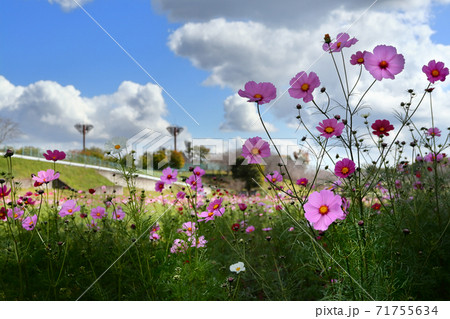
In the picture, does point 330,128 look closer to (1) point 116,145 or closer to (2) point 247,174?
(1) point 116,145

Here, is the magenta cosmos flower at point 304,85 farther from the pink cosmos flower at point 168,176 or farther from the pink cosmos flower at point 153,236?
the pink cosmos flower at point 153,236

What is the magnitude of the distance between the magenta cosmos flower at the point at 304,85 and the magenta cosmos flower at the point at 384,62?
23 centimetres

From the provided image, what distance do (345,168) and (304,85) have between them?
0.37 meters

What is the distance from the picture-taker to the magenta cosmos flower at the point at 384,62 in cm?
147

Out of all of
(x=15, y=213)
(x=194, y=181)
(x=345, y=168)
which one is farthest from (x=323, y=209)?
(x=15, y=213)

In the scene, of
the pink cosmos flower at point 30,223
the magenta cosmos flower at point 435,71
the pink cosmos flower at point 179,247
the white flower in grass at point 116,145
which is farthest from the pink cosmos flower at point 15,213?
the magenta cosmos flower at point 435,71

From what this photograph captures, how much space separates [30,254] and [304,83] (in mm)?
2171

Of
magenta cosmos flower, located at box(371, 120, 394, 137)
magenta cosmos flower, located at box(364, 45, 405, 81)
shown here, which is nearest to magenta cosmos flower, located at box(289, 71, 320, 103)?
magenta cosmos flower, located at box(364, 45, 405, 81)

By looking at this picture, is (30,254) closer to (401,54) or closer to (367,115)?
(367,115)

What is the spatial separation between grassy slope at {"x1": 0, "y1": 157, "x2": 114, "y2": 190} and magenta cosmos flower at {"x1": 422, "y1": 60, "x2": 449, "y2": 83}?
32.1ft

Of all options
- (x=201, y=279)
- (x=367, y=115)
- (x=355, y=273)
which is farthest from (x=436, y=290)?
(x=201, y=279)

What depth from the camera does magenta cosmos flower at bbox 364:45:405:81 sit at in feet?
4.83

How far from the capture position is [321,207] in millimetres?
1237

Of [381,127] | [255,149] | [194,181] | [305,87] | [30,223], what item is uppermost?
[305,87]
